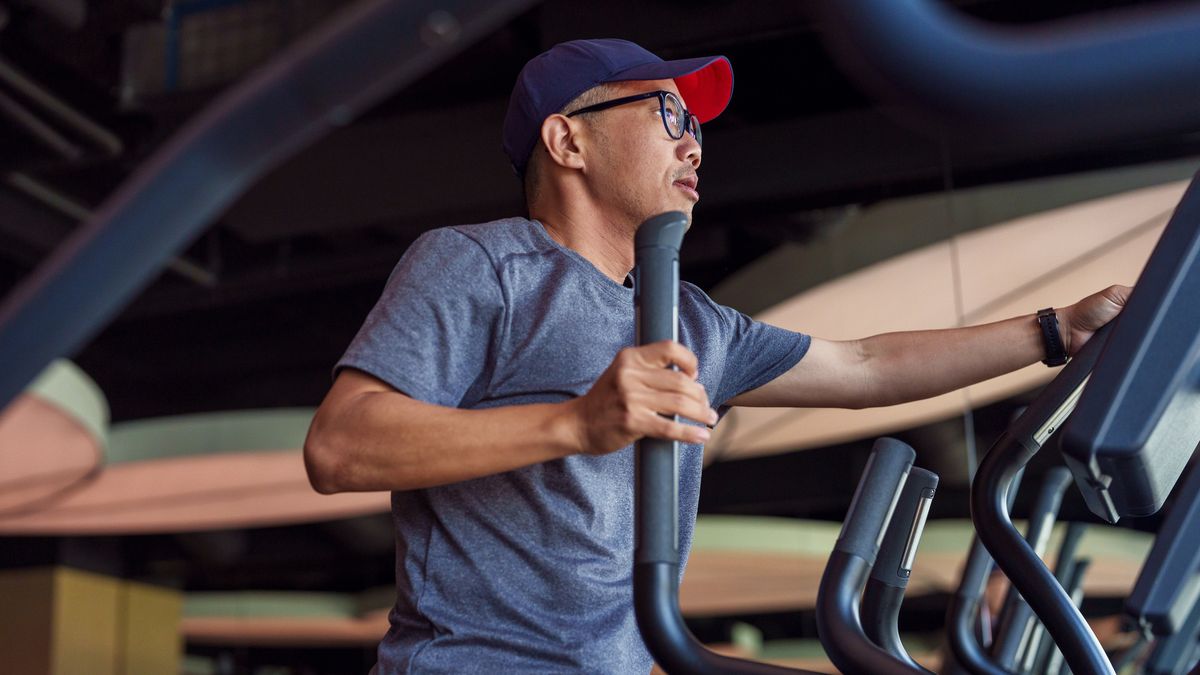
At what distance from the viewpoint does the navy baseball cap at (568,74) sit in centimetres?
169

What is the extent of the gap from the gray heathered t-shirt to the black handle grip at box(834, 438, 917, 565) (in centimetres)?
25

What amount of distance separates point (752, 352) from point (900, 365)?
0.69 ft

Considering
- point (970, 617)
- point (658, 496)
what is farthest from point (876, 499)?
point (970, 617)

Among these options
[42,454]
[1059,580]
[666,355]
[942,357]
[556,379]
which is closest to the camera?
[666,355]

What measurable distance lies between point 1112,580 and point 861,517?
290 cm

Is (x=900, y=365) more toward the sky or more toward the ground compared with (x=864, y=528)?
more toward the sky

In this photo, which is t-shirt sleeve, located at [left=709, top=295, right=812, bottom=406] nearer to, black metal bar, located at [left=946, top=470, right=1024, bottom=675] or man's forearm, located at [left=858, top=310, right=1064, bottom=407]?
man's forearm, located at [left=858, top=310, right=1064, bottom=407]

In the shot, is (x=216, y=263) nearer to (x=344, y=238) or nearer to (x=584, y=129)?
(x=344, y=238)

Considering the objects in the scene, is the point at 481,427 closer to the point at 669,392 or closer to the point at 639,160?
the point at 669,392

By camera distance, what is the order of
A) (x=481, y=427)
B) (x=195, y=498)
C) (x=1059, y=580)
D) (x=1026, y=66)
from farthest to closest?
(x=195, y=498) → (x=1059, y=580) → (x=481, y=427) → (x=1026, y=66)

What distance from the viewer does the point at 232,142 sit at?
0.83 m

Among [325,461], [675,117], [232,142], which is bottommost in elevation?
[325,461]

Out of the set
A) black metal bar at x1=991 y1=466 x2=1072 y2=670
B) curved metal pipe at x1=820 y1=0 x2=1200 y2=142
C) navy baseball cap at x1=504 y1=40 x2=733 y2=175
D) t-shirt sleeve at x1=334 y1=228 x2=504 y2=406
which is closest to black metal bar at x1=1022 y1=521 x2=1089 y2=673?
black metal bar at x1=991 y1=466 x2=1072 y2=670

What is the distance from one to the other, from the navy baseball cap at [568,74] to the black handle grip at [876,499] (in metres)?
0.59
